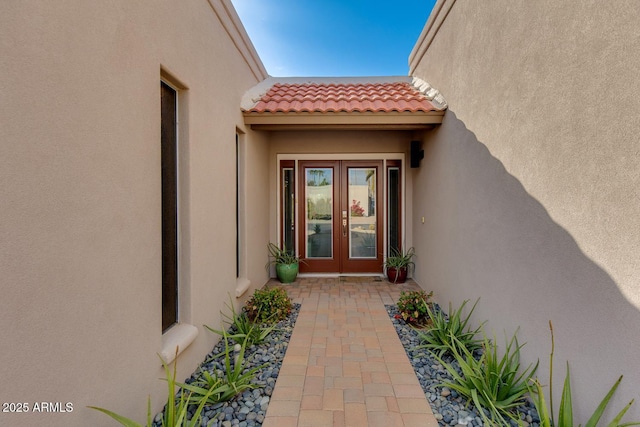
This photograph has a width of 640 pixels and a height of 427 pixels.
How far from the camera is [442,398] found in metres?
2.77

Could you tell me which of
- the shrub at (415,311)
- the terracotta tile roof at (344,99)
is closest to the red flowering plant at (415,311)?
the shrub at (415,311)

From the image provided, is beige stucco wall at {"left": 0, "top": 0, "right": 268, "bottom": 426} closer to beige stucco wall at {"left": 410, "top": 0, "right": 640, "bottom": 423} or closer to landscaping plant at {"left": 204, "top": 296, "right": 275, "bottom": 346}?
landscaping plant at {"left": 204, "top": 296, "right": 275, "bottom": 346}

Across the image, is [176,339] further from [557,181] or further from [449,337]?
[557,181]

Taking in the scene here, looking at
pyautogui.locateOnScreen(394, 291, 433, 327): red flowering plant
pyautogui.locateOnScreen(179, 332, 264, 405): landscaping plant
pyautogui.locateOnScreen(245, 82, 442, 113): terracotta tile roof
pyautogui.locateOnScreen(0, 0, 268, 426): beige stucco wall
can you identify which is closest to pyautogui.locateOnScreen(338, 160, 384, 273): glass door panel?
pyautogui.locateOnScreen(245, 82, 442, 113): terracotta tile roof

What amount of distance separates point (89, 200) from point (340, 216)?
5.73 metres

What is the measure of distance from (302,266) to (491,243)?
4.64 m

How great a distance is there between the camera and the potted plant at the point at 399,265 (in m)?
6.61

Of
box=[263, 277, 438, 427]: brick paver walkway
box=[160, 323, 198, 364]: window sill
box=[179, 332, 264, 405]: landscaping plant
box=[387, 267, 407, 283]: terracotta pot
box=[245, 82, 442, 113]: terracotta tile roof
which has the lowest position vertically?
box=[263, 277, 438, 427]: brick paver walkway

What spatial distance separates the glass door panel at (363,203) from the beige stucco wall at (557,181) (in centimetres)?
308

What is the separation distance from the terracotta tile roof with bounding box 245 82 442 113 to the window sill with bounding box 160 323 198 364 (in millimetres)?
3458

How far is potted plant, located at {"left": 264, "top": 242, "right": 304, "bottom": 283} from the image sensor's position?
6617mm

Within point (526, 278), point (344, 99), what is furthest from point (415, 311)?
point (344, 99)

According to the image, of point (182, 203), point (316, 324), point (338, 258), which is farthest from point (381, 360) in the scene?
point (338, 258)

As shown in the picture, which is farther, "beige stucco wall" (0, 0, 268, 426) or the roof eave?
the roof eave
